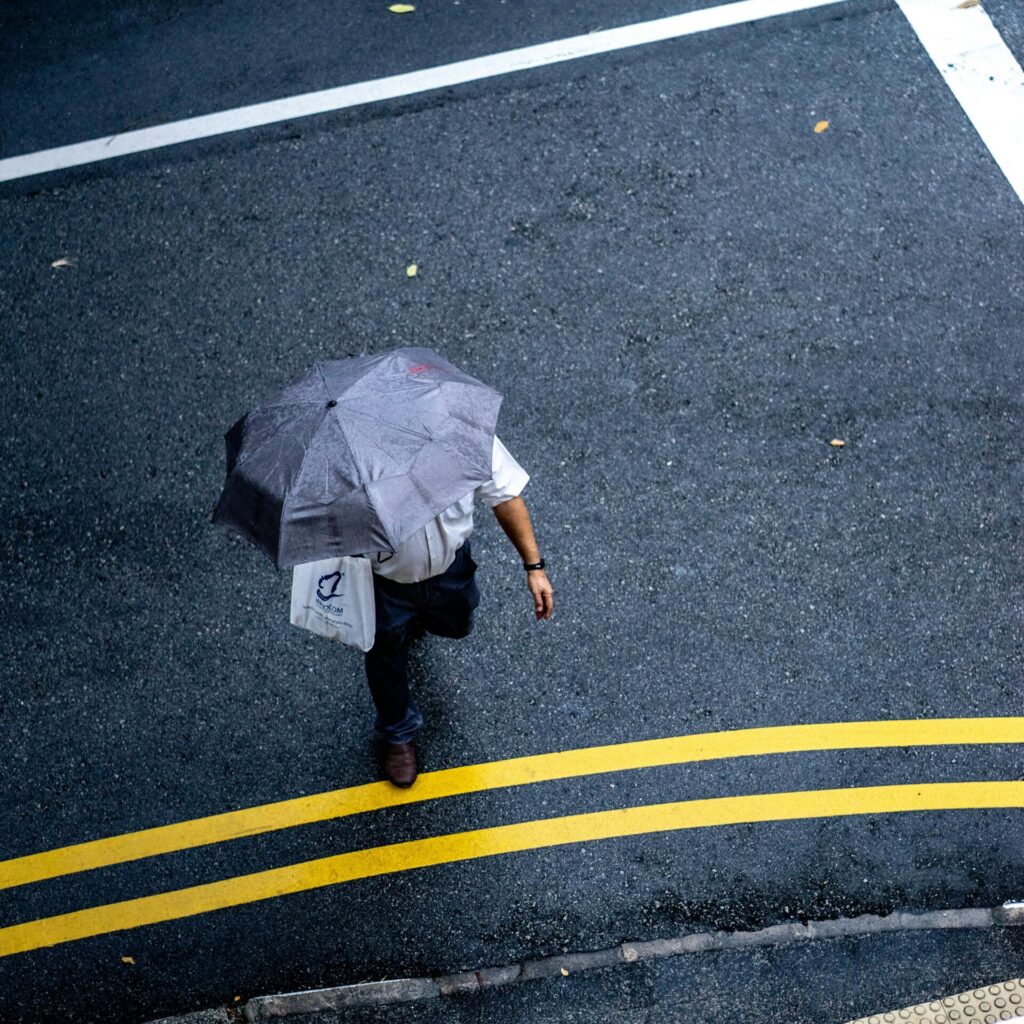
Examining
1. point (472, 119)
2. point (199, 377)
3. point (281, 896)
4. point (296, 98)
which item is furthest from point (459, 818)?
point (296, 98)

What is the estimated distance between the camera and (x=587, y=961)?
4.53m

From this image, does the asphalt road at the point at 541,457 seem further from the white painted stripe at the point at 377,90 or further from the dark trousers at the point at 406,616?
the dark trousers at the point at 406,616

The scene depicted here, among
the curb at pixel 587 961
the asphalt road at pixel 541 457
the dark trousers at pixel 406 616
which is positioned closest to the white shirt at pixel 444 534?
the dark trousers at pixel 406 616

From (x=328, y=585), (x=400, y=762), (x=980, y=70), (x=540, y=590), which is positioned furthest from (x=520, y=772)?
(x=980, y=70)

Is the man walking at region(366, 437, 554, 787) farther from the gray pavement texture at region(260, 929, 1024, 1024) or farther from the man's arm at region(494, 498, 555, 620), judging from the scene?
the gray pavement texture at region(260, 929, 1024, 1024)

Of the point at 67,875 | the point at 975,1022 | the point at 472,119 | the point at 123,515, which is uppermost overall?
the point at 472,119

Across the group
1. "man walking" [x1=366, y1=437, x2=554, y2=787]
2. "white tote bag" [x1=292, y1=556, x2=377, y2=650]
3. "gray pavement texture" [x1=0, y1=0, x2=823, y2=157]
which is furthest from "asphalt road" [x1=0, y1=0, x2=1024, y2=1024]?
"white tote bag" [x1=292, y1=556, x2=377, y2=650]

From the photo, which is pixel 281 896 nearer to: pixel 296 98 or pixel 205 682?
pixel 205 682

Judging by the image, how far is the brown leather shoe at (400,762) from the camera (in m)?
4.91

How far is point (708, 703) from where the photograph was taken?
199 inches

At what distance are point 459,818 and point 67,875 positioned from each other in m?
1.74

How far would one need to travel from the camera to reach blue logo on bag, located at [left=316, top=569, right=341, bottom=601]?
4000mm

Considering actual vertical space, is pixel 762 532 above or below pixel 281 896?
above

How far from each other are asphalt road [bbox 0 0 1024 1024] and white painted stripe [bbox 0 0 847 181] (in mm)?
117
